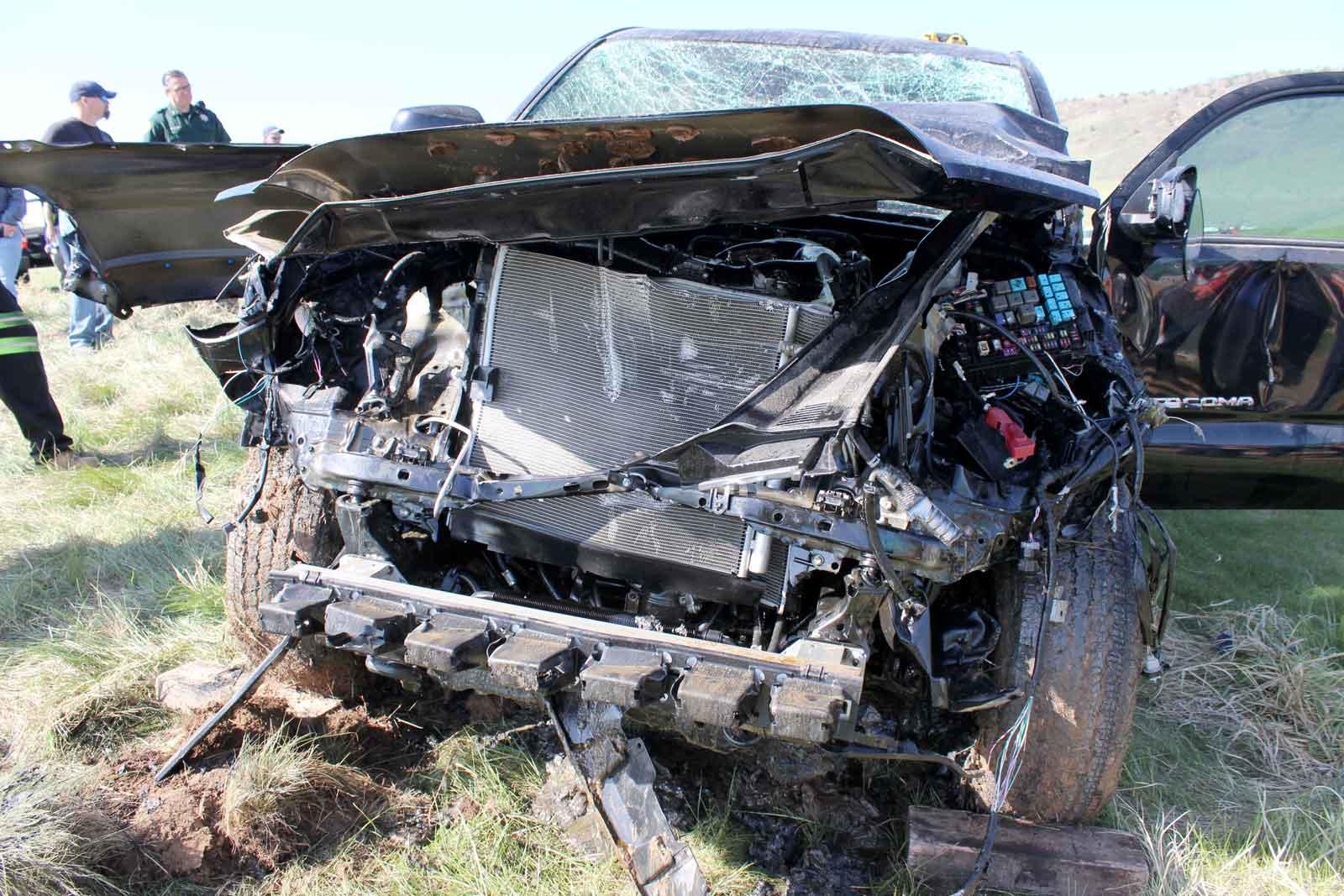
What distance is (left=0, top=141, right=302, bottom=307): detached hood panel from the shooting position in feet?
8.15

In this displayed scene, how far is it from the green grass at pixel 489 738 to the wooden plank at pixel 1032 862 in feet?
0.33

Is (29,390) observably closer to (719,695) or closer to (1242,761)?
(719,695)

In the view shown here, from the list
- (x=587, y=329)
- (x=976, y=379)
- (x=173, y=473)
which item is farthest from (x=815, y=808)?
(x=173, y=473)

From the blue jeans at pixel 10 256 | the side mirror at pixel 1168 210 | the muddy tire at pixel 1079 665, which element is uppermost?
the side mirror at pixel 1168 210

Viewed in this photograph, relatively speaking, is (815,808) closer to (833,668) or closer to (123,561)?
(833,668)

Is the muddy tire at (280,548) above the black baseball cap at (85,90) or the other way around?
the other way around

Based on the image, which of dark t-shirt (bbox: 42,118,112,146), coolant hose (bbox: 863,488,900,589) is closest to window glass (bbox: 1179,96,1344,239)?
coolant hose (bbox: 863,488,900,589)

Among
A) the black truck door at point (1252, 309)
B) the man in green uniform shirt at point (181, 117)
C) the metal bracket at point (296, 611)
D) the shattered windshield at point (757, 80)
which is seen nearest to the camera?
the metal bracket at point (296, 611)

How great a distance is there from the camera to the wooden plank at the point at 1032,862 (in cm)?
219

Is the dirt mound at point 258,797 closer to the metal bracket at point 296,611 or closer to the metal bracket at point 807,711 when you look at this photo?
the metal bracket at point 296,611

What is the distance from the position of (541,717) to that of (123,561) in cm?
212

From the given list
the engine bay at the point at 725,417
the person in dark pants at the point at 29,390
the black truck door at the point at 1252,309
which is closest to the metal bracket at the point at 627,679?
the engine bay at the point at 725,417

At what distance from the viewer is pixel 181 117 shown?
7.43 metres

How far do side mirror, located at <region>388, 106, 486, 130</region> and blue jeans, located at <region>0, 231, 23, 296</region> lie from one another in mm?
4141
